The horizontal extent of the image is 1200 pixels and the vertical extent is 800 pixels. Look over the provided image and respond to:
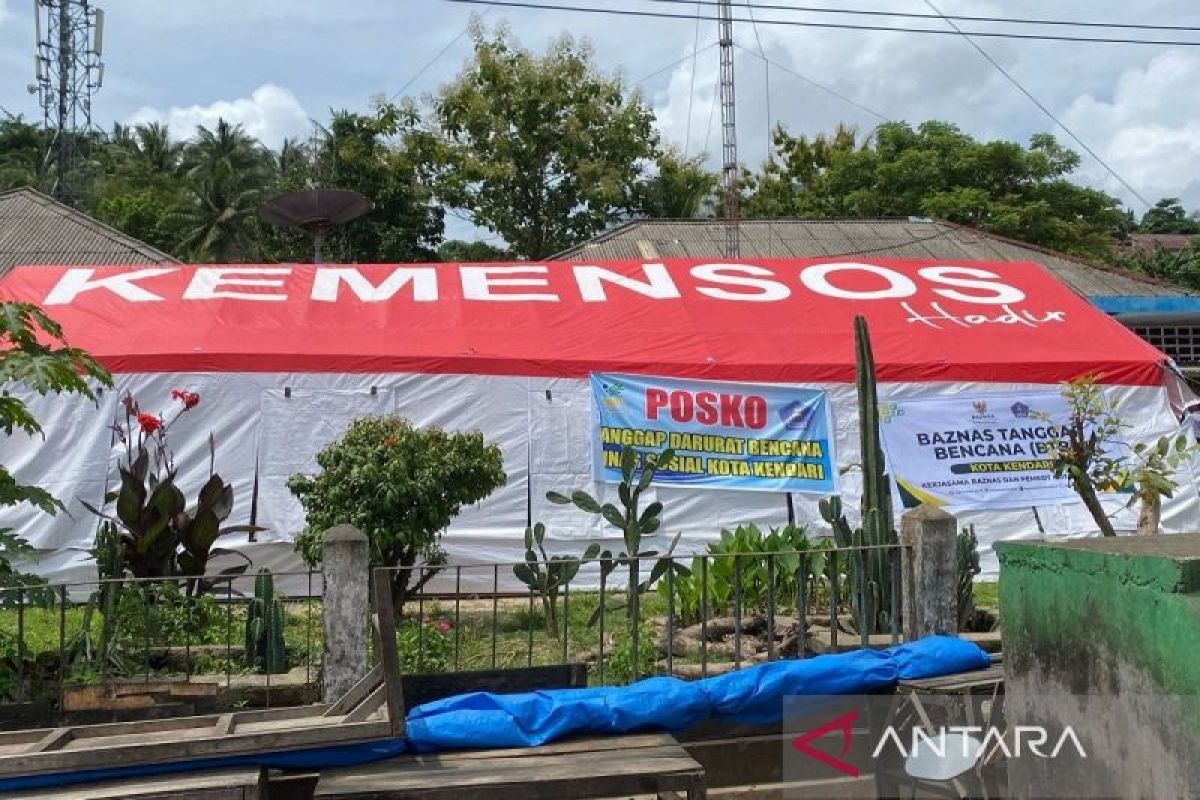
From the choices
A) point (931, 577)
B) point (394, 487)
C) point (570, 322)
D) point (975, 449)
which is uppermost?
point (570, 322)

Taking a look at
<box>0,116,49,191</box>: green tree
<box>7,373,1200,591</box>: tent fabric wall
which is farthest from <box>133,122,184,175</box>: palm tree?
<box>7,373,1200,591</box>: tent fabric wall

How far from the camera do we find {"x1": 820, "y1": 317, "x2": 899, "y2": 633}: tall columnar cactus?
7.12m

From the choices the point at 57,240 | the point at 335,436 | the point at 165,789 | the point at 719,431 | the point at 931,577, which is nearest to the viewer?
the point at 165,789

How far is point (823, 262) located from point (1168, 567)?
484 inches

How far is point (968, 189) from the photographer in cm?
3244

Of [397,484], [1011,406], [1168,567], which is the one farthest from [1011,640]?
[1011,406]

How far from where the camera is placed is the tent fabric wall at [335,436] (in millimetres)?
11180

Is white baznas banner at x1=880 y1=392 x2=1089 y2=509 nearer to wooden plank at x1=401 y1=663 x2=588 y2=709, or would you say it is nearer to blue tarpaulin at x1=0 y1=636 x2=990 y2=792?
blue tarpaulin at x1=0 y1=636 x2=990 y2=792

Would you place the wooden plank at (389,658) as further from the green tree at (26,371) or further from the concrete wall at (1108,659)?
the concrete wall at (1108,659)

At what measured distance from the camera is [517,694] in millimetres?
5324

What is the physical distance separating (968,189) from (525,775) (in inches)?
1200

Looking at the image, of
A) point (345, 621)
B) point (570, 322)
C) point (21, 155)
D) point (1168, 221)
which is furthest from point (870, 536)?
point (1168, 221)

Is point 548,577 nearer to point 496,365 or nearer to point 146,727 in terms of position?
point 496,365

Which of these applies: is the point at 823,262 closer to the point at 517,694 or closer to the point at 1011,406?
the point at 1011,406
